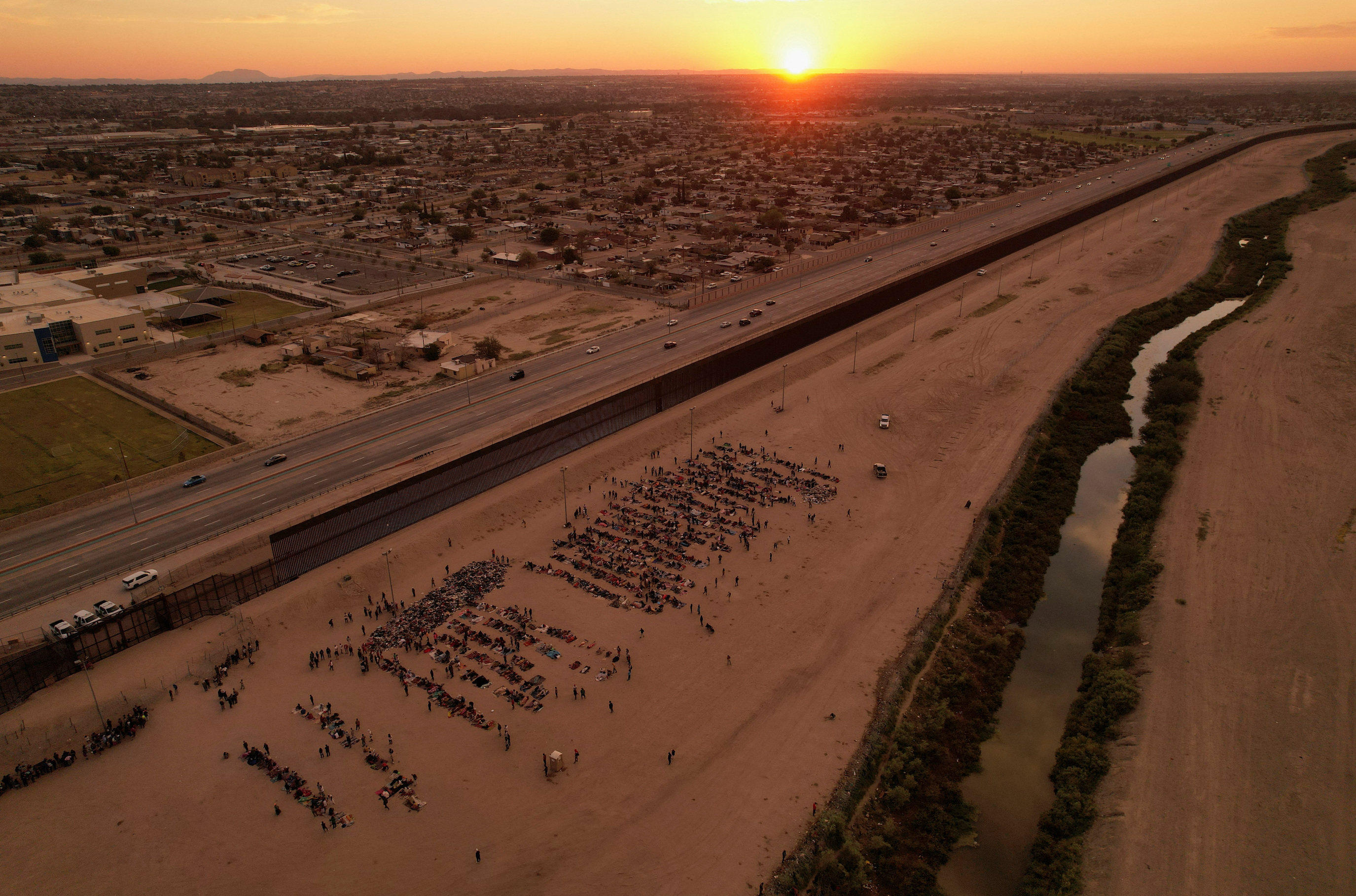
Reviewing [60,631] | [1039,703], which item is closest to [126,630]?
[60,631]

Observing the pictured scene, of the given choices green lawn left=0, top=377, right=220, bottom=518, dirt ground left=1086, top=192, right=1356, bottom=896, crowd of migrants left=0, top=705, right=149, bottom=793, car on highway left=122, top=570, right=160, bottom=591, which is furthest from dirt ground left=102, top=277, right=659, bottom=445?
dirt ground left=1086, top=192, right=1356, bottom=896

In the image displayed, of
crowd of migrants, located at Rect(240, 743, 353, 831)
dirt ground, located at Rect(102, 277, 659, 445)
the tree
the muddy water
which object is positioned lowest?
the muddy water

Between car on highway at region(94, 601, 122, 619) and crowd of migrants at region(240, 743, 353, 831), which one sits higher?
car on highway at region(94, 601, 122, 619)

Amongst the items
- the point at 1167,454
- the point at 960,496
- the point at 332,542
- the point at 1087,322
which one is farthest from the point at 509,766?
the point at 1087,322

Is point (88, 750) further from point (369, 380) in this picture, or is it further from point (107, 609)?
point (369, 380)

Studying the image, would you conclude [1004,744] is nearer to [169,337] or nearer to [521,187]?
[169,337]

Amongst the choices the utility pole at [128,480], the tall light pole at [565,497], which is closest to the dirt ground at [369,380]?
the utility pole at [128,480]

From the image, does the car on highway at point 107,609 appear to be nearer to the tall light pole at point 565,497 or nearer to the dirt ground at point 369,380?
the dirt ground at point 369,380

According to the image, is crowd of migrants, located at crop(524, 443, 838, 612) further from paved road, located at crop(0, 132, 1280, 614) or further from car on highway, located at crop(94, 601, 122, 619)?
car on highway, located at crop(94, 601, 122, 619)
